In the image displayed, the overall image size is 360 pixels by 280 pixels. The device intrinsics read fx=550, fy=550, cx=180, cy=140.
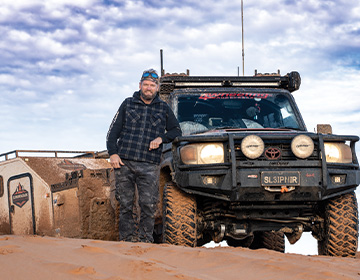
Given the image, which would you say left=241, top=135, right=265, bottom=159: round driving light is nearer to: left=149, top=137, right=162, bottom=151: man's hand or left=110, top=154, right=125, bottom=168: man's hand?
left=149, top=137, right=162, bottom=151: man's hand

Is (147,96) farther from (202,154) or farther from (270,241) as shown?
(270,241)

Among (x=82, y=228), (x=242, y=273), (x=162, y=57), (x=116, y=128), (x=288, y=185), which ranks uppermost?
(x=162, y=57)

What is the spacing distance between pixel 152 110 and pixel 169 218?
137 centimetres

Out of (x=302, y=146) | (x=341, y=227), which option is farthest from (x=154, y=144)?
(x=341, y=227)

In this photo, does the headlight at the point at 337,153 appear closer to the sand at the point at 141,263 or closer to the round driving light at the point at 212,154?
the round driving light at the point at 212,154

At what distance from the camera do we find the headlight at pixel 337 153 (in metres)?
6.44

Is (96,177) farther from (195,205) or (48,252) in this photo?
(48,252)

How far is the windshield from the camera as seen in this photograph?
7.43 metres

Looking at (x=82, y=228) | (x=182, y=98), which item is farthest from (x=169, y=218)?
(x=82, y=228)

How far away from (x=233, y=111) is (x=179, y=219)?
211 centimetres

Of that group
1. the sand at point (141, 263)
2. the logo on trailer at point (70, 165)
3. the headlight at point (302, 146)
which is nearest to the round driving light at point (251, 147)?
the headlight at point (302, 146)

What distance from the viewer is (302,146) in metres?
6.18

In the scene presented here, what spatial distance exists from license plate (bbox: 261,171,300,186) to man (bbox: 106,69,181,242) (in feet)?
4.09

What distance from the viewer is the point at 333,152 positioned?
6.46 metres
